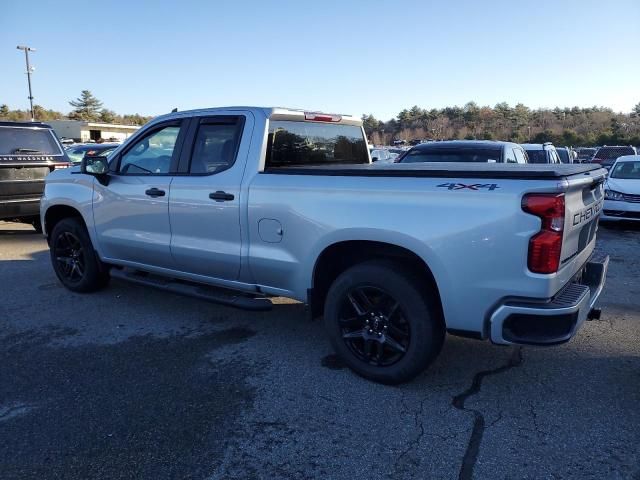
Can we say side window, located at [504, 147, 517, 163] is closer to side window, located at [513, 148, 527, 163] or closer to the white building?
side window, located at [513, 148, 527, 163]

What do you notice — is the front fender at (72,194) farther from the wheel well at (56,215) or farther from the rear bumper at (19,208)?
the rear bumper at (19,208)

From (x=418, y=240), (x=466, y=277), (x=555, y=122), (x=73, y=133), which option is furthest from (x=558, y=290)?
(x=555, y=122)

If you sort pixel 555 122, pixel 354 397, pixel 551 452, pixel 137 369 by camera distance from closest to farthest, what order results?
pixel 551 452 < pixel 354 397 < pixel 137 369 < pixel 555 122

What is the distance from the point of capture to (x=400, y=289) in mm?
3428

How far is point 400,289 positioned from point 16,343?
11.0 ft

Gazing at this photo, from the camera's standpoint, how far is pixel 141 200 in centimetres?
493

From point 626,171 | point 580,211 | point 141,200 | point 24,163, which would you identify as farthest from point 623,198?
point 24,163

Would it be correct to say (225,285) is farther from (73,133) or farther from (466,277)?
(73,133)

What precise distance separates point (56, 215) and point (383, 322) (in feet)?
14.3

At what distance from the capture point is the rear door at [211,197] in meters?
4.25

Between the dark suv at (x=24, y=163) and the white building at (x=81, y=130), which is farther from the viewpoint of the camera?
the white building at (x=81, y=130)

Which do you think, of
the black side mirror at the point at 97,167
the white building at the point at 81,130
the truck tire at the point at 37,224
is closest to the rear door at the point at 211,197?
the black side mirror at the point at 97,167

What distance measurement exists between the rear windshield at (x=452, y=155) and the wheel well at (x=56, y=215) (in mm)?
4862

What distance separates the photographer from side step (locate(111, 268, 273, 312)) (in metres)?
4.17
